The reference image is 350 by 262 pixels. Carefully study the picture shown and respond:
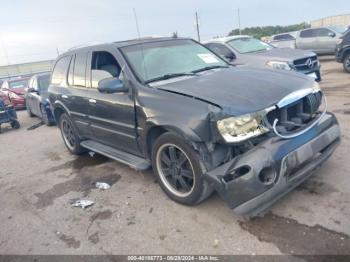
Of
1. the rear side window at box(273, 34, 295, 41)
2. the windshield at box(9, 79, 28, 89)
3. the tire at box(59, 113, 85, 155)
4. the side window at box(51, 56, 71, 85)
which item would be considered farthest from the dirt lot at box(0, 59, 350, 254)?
the rear side window at box(273, 34, 295, 41)

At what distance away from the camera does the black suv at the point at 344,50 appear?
38.0 feet

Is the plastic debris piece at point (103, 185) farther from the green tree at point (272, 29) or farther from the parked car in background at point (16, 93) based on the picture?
the green tree at point (272, 29)

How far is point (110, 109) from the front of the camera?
4562mm

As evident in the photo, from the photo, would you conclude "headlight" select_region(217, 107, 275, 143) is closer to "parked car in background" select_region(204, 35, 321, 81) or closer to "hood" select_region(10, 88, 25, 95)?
"parked car in background" select_region(204, 35, 321, 81)

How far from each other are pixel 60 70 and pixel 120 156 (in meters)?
2.50

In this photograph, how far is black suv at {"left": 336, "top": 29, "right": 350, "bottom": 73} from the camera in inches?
456

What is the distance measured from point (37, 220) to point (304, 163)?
3.12 metres

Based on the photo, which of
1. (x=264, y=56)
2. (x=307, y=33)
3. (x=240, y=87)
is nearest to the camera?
(x=240, y=87)

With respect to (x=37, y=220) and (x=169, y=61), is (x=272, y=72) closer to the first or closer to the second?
(x=169, y=61)

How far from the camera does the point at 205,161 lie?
3373mm

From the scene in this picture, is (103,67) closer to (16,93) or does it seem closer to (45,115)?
(45,115)

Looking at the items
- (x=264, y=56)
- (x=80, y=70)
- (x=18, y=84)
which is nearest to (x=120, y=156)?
(x=80, y=70)

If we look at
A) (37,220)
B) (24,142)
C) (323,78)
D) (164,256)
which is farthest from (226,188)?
(323,78)

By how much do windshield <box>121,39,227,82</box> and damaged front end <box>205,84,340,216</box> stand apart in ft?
4.56
